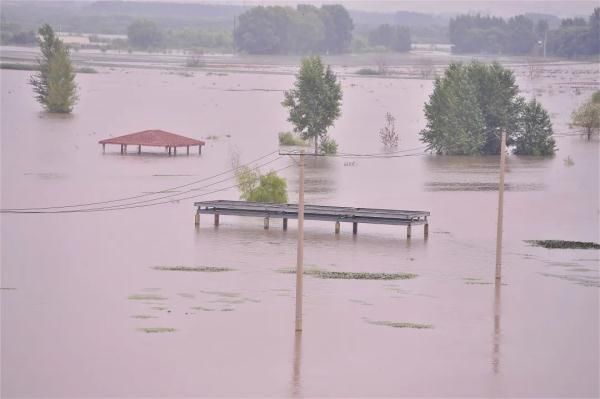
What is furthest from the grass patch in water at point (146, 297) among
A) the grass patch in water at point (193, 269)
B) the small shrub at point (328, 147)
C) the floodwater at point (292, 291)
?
the small shrub at point (328, 147)

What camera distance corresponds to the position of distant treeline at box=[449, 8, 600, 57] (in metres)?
105

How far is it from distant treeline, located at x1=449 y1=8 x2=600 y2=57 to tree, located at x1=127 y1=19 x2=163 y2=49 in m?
26.0

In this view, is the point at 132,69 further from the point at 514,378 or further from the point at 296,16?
the point at 514,378

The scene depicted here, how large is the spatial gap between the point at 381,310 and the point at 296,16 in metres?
94.5

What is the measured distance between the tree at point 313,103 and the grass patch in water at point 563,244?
65.0 feet

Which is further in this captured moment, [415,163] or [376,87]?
[376,87]

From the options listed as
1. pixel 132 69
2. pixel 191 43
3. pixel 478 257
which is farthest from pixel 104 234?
pixel 191 43

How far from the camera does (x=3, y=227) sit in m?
26.6

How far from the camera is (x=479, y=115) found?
45406mm

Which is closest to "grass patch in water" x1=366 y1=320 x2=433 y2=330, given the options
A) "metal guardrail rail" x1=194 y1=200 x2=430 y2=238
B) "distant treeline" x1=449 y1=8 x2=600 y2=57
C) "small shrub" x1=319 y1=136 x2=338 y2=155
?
"metal guardrail rail" x1=194 y1=200 x2=430 y2=238

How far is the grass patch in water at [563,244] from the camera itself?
25.9m

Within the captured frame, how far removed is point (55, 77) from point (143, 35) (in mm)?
64908

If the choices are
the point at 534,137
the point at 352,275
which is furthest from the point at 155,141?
the point at 352,275

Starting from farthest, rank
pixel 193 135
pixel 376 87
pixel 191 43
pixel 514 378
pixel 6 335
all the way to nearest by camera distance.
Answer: pixel 191 43
pixel 376 87
pixel 193 135
pixel 6 335
pixel 514 378
